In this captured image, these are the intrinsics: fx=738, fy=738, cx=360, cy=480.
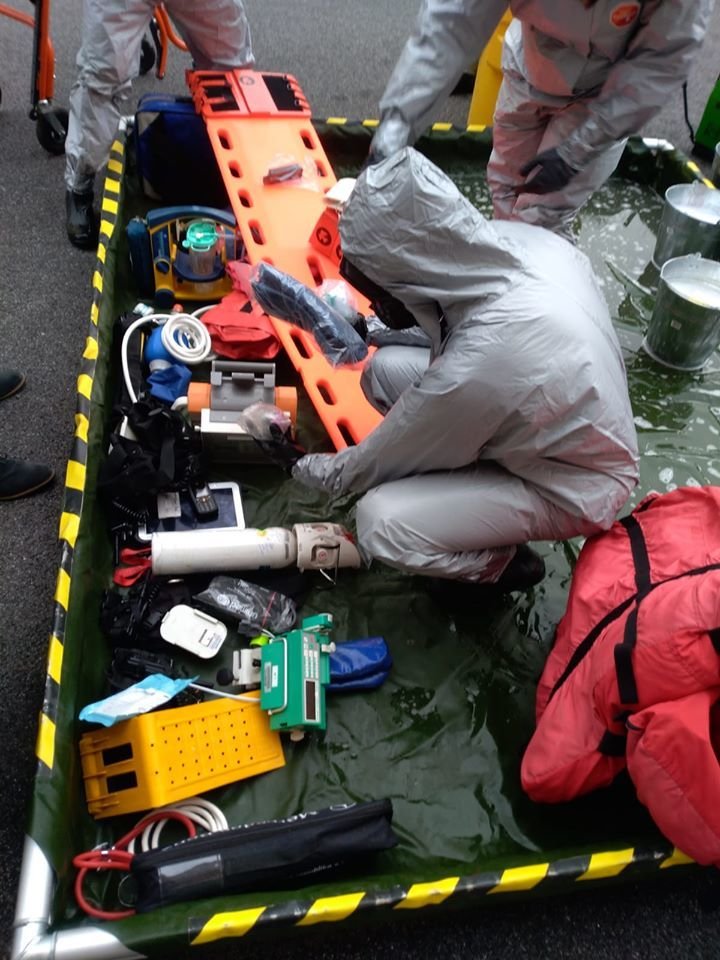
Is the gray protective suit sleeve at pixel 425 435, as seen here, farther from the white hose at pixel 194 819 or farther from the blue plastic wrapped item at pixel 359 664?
the white hose at pixel 194 819

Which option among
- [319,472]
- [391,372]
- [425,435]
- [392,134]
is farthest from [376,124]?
[425,435]

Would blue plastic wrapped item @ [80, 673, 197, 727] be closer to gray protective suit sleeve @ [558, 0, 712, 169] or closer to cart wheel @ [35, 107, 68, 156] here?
gray protective suit sleeve @ [558, 0, 712, 169]

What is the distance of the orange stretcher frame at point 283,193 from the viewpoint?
2346 millimetres

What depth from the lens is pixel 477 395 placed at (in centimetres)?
162

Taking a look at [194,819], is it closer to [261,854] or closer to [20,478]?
[261,854]

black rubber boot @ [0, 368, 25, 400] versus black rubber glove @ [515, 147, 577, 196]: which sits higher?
black rubber glove @ [515, 147, 577, 196]

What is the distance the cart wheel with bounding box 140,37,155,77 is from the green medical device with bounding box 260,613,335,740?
375 cm

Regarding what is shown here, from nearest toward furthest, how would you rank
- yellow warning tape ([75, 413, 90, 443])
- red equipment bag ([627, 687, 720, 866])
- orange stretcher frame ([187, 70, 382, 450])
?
red equipment bag ([627, 687, 720, 866]) < yellow warning tape ([75, 413, 90, 443]) < orange stretcher frame ([187, 70, 382, 450])

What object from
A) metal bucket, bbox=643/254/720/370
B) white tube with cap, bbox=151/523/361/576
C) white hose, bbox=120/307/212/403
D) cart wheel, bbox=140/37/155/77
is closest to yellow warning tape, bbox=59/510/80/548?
white tube with cap, bbox=151/523/361/576

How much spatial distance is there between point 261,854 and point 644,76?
2.41m

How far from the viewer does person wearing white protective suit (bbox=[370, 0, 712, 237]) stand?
2211 millimetres

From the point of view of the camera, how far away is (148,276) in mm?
2787

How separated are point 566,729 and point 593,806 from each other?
33 centimetres

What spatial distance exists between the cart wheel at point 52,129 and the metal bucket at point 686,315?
2811mm
